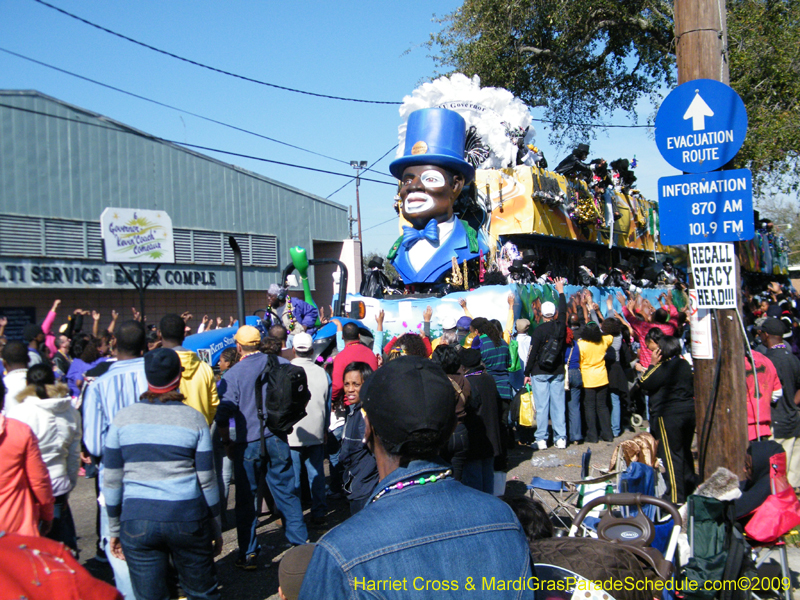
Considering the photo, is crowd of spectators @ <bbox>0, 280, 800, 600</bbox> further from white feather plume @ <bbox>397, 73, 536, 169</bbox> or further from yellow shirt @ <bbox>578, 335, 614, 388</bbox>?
white feather plume @ <bbox>397, 73, 536, 169</bbox>

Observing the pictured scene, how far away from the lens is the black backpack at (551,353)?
8.38m

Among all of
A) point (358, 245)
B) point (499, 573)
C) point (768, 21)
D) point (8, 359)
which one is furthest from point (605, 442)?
point (358, 245)

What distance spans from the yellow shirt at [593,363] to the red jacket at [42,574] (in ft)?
26.3

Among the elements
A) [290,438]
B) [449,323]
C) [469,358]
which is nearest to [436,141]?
[449,323]

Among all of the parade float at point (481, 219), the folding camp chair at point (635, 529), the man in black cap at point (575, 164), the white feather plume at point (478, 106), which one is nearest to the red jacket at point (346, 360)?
the parade float at point (481, 219)

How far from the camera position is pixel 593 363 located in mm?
8859

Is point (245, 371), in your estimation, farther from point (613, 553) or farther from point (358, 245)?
point (358, 245)

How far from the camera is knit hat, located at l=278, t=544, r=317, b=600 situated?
2438 mm

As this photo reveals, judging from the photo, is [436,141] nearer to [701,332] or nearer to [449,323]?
[449,323]

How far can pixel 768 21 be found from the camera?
1349 cm

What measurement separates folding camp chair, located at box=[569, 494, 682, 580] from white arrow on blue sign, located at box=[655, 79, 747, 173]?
2.22 meters

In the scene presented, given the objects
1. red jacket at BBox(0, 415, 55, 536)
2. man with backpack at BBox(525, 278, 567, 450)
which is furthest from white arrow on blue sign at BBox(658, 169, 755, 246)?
man with backpack at BBox(525, 278, 567, 450)

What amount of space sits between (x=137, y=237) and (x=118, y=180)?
1605 mm

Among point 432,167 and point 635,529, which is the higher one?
point 432,167
